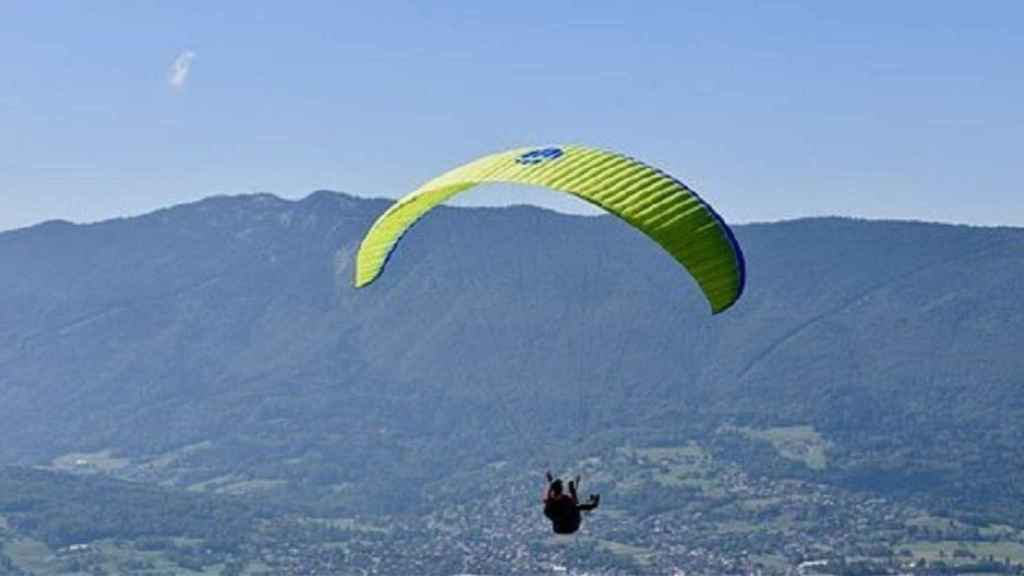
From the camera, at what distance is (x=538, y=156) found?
3466 cm

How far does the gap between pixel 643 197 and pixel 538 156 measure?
4256 mm

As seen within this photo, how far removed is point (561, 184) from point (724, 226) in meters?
3.14

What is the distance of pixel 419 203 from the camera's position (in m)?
36.3

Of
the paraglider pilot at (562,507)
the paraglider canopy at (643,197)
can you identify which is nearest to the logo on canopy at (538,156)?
the paraglider canopy at (643,197)

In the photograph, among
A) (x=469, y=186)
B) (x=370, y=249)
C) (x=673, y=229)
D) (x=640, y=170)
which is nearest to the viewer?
(x=673, y=229)

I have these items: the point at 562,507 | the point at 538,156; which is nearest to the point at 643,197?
the point at 538,156

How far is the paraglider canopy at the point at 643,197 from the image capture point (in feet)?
99.1

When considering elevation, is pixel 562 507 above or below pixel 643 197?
below

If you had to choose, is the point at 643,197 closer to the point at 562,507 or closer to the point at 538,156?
the point at 538,156

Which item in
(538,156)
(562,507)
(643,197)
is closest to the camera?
(643,197)

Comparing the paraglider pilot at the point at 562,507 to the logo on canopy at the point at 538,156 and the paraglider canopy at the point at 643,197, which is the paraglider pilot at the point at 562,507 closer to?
the paraglider canopy at the point at 643,197

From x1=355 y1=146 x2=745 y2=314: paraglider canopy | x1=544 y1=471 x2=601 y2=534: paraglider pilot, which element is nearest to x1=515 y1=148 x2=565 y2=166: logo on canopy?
x1=355 y1=146 x2=745 y2=314: paraglider canopy

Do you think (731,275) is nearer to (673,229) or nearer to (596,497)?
(673,229)

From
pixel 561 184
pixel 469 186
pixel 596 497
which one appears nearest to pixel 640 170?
pixel 561 184
